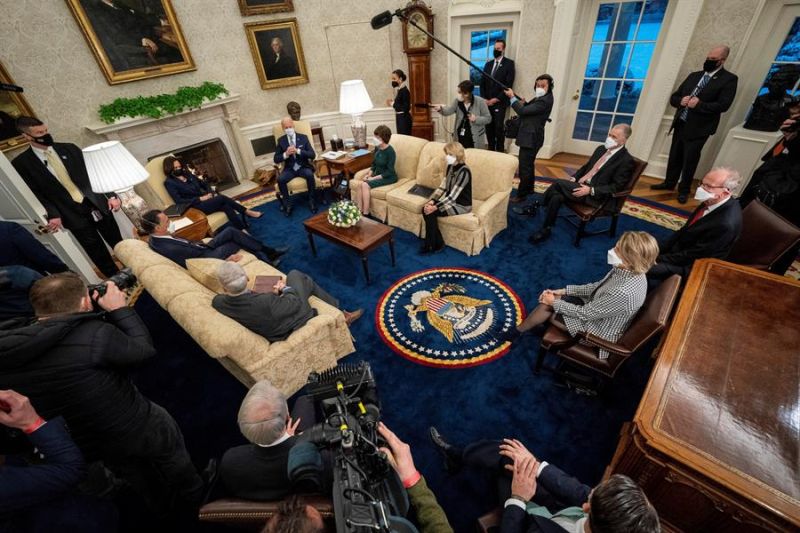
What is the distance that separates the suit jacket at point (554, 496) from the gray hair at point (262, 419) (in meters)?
0.99

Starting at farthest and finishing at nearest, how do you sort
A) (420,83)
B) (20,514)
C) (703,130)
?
1. (420,83)
2. (703,130)
3. (20,514)

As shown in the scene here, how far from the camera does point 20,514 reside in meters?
1.32

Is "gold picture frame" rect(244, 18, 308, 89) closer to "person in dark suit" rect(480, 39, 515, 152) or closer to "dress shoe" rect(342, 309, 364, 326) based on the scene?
"person in dark suit" rect(480, 39, 515, 152)

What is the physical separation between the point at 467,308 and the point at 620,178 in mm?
2223

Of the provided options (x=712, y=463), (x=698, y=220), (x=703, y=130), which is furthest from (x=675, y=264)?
(x=703, y=130)

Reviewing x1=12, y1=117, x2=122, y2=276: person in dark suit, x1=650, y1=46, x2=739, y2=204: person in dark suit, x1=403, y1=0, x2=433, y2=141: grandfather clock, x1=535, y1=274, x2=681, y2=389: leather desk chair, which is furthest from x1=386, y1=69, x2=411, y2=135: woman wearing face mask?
x1=535, y1=274, x2=681, y2=389: leather desk chair

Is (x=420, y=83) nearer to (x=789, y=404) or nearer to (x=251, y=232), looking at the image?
(x=251, y=232)

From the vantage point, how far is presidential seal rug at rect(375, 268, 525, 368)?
3.03 metres

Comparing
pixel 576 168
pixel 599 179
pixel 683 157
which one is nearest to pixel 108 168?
pixel 599 179

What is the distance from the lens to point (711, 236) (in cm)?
270

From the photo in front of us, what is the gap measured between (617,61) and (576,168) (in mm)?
1612

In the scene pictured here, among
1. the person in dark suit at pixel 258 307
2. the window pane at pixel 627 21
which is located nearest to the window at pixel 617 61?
the window pane at pixel 627 21

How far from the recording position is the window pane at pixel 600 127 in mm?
5781

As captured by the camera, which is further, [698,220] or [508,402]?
[698,220]
